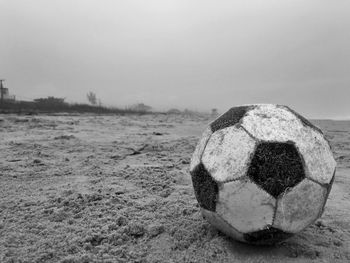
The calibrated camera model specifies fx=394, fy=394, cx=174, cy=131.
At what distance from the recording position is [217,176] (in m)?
2.45

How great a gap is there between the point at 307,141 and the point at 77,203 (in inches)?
77.3

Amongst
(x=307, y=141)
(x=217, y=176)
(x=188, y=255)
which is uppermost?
(x=307, y=141)

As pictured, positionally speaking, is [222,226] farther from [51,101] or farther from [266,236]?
[51,101]

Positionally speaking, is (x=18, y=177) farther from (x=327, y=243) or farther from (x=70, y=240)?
(x=327, y=243)

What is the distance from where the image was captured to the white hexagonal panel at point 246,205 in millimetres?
2334

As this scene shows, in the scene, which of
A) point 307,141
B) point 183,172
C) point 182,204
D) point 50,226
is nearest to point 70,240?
point 50,226

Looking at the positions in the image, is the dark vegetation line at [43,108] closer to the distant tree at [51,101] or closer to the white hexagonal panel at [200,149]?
the distant tree at [51,101]

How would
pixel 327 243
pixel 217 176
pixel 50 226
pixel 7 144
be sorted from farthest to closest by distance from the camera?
1. pixel 7 144
2. pixel 50 226
3. pixel 327 243
4. pixel 217 176

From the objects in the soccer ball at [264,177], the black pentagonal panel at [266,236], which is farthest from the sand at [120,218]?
the soccer ball at [264,177]

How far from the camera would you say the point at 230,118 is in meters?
2.69

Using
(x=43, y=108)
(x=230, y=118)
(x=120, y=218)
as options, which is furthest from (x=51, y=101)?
(x=230, y=118)

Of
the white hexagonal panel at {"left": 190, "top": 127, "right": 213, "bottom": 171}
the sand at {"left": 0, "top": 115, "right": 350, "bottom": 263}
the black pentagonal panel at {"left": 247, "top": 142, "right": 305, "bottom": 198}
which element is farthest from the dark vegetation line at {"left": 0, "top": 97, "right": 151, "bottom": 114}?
the black pentagonal panel at {"left": 247, "top": 142, "right": 305, "bottom": 198}

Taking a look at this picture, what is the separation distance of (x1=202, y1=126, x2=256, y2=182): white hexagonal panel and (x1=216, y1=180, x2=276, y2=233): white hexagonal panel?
0.07 m

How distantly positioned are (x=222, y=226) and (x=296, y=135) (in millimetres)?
746
